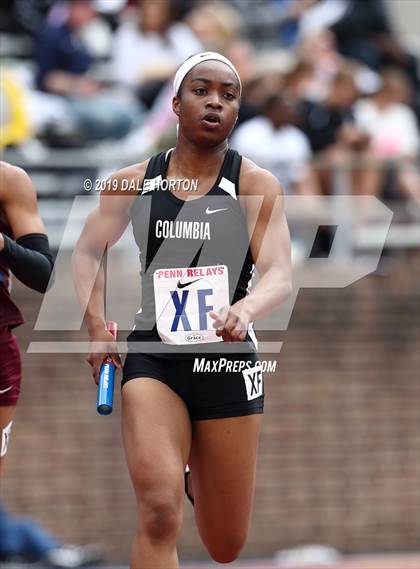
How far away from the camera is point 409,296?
1193cm

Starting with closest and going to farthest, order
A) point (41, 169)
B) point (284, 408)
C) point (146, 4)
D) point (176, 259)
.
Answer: point (176, 259) < point (41, 169) < point (284, 408) < point (146, 4)

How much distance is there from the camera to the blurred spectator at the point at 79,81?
1162cm

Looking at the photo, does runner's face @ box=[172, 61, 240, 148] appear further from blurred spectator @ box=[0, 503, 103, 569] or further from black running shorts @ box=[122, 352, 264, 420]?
blurred spectator @ box=[0, 503, 103, 569]

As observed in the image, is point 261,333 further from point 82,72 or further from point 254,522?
point 82,72

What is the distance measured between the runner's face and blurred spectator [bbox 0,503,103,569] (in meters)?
5.30

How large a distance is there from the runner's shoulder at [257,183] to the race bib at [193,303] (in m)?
0.36

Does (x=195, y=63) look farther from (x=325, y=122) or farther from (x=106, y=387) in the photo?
(x=325, y=122)

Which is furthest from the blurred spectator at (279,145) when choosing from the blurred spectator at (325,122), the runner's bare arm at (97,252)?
the runner's bare arm at (97,252)

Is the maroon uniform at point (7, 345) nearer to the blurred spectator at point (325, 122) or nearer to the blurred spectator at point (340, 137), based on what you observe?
the blurred spectator at point (340, 137)

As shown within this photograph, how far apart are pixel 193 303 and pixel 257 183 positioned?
60cm

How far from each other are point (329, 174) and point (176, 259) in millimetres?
5772

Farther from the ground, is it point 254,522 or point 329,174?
point 329,174

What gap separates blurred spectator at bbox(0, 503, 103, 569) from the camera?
10336 mm

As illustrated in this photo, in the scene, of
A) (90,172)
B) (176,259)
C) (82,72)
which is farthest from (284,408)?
(176,259)
